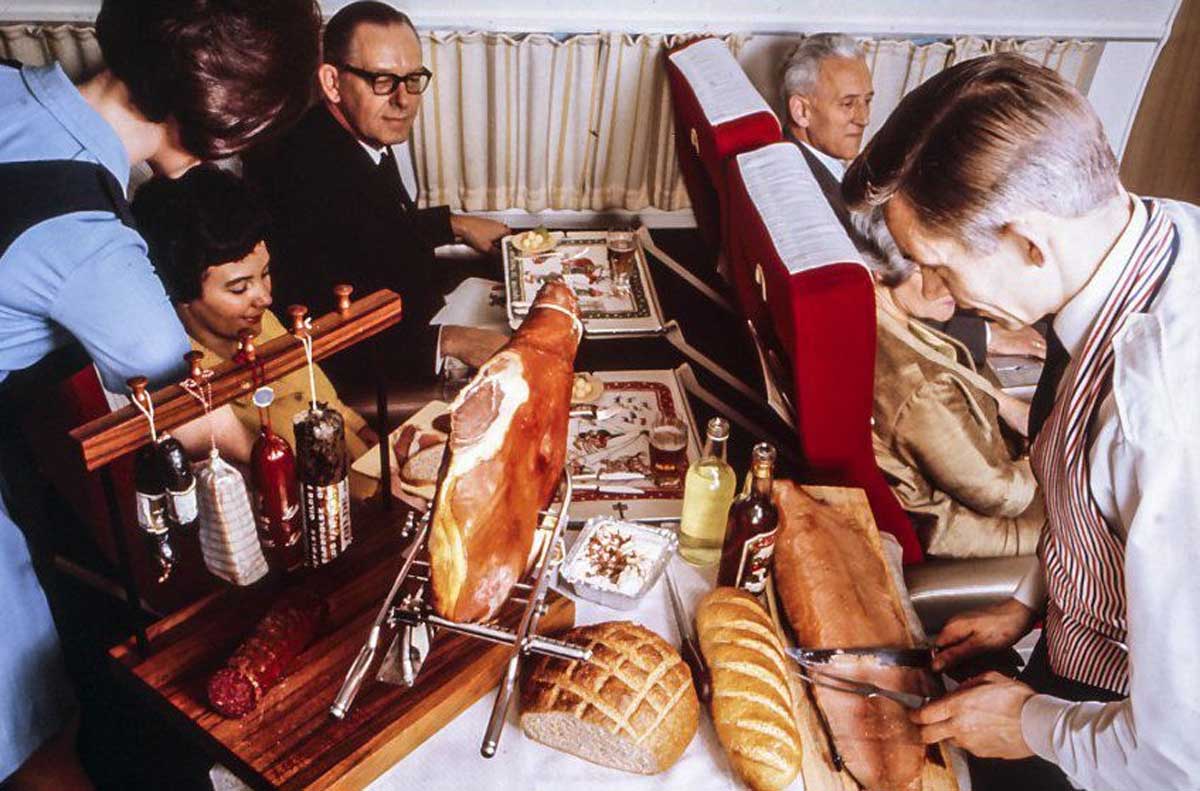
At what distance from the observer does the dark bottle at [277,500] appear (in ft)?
4.12

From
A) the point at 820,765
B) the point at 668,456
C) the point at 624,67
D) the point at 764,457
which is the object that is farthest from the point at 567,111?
the point at 820,765

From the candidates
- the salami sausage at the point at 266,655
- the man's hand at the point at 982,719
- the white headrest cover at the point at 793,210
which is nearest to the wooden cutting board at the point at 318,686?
the salami sausage at the point at 266,655

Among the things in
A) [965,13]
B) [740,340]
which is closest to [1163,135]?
[965,13]

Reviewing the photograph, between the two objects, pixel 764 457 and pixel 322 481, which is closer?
pixel 322 481

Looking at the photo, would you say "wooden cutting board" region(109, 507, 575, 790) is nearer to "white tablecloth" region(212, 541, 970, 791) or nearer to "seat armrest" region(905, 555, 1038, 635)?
"white tablecloth" region(212, 541, 970, 791)

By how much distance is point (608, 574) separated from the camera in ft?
4.77

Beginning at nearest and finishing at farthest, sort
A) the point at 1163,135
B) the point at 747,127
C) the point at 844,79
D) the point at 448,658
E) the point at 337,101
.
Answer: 1. the point at 448,658
2. the point at 747,127
3. the point at 337,101
4. the point at 844,79
5. the point at 1163,135

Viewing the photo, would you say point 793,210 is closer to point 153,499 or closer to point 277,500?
point 277,500

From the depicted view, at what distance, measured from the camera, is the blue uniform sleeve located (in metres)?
1.26

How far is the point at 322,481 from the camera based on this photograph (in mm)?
1229

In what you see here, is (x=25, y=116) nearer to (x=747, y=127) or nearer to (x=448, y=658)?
(x=448, y=658)

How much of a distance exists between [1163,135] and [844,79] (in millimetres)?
1685

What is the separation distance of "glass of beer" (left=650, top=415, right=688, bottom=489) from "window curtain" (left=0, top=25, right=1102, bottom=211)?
184cm

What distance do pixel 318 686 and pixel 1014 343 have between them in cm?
232
